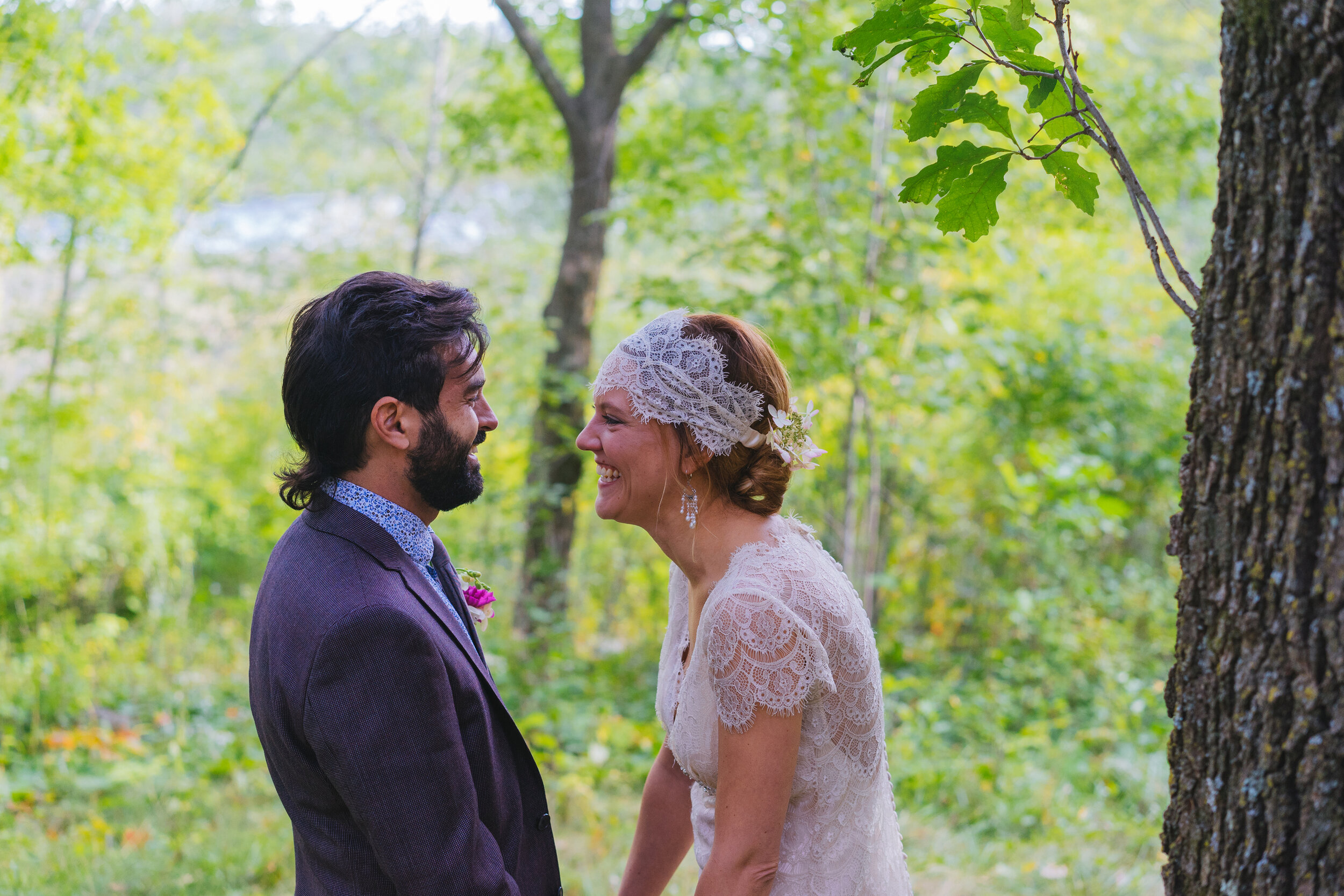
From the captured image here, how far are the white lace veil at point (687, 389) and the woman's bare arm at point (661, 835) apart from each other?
757mm

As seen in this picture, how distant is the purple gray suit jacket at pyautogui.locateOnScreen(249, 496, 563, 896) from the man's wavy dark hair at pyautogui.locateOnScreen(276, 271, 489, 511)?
0.37ft

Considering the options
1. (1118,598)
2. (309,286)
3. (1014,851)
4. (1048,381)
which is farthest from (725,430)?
(309,286)

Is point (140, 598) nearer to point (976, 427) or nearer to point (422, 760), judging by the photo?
point (976, 427)

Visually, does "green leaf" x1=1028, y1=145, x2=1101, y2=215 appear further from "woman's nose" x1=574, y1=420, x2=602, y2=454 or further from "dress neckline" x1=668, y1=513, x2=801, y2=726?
"woman's nose" x1=574, y1=420, x2=602, y2=454

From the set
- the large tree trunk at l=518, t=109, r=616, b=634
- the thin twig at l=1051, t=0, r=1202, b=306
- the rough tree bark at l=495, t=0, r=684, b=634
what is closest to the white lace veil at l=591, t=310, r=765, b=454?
the thin twig at l=1051, t=0, r=1202, b=306

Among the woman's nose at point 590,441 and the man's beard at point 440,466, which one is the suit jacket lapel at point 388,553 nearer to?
the man's beard at point 440,466

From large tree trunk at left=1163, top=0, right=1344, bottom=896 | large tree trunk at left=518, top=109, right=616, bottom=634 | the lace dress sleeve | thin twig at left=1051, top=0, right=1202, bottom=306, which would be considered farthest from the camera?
large tree trunk at left=518, top=109, right=616, bottom=634

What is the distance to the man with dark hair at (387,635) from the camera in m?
1.51

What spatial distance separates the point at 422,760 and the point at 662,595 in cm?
596

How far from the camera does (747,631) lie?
1689 mm

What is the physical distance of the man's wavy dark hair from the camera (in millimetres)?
1798

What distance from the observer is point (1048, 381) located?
5570mm

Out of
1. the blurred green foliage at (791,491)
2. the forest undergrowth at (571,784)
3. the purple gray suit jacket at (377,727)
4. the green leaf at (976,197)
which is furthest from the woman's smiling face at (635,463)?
the forest undergrowth at (571,784)

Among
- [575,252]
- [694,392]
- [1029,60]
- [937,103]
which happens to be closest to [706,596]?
[694,392]
